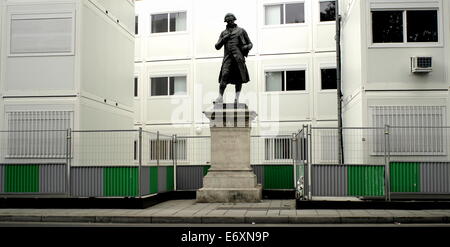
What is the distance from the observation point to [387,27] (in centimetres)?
1861

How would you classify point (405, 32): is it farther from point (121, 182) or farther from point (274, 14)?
point (274, 14)

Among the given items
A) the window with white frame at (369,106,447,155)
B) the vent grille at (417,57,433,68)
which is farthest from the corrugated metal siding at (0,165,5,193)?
the vent grille at (417,57,433,68)

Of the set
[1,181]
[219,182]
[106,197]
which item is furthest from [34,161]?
[219,182]

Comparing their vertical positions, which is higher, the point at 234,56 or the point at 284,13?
the point at 284,13

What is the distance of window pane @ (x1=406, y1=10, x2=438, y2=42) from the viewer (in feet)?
60.6

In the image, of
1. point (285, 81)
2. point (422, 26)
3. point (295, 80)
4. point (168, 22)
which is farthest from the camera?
point (168, 22)

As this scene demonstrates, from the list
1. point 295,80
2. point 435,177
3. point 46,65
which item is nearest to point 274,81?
point 295,80

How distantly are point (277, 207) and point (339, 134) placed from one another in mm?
3176

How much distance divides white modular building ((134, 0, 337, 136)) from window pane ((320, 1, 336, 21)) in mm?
51

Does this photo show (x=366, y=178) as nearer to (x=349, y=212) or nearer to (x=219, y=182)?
(x=349, y=212)

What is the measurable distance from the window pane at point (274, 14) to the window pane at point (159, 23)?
5.74 m

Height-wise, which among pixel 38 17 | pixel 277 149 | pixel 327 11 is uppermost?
pixel 327 11

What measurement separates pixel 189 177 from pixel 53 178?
210 inches

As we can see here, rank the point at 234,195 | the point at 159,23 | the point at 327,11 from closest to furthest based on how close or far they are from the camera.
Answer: the point at 234,195 → the point at 327,11 → the point at 159,23
